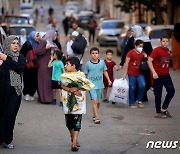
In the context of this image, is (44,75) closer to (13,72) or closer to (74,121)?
(13,72)

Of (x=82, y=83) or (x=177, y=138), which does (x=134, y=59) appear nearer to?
(x=177, y=138)

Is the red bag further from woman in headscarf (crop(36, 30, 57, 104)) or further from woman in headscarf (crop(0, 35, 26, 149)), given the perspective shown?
woman in headscarf (crop(0, 35, 26, 149))

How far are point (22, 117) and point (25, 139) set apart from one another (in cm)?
213

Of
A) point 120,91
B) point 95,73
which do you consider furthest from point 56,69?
point 95,73

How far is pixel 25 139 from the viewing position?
33.7ft

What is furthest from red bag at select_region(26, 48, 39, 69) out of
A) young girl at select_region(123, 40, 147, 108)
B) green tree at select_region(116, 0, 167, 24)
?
green tree at select_region(116, 0, 167, 24)

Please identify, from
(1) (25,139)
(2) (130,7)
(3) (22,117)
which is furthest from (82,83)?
(2) (130,7)

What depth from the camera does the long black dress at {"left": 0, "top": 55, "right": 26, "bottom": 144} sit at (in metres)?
9.33

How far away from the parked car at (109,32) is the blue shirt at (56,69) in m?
18.7

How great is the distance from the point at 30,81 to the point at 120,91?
2.44 metres

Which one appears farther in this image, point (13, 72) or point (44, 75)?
point (44, 75)

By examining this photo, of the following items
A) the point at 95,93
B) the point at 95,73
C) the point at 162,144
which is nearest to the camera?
the point at 162,144

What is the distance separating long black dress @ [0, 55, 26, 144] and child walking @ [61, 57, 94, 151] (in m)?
0.75

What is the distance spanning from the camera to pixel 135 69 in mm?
13258
